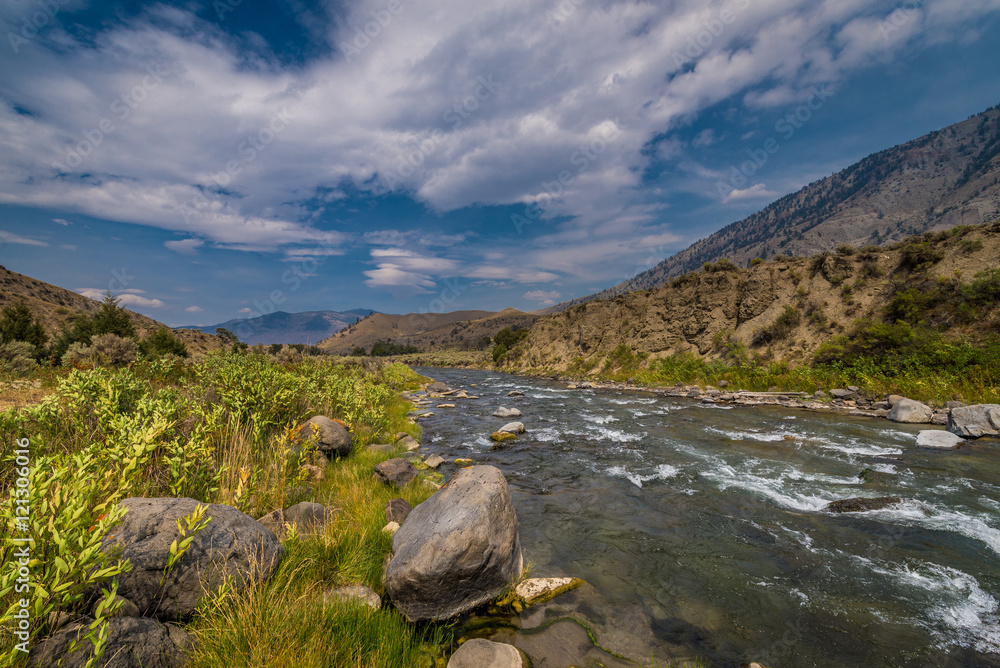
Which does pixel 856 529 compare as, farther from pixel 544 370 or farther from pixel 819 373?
pixel 544 370

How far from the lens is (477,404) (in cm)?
2436

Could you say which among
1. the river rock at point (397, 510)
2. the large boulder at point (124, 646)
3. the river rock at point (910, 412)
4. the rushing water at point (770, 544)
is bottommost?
the rushing water at point (770, 544)

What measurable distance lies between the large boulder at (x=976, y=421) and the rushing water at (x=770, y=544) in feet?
3.88

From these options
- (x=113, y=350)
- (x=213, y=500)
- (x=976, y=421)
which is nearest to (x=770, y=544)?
(x=213, y=500)

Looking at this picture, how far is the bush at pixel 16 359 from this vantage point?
1273 cm

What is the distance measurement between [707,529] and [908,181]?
21911cm

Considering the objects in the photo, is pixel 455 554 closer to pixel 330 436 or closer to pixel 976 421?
pixel 330 436

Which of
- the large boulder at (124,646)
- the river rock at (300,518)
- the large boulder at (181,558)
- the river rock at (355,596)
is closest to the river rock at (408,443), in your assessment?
the river rock at (300,518)

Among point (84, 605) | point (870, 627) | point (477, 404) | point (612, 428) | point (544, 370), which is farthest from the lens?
point (544, 370)

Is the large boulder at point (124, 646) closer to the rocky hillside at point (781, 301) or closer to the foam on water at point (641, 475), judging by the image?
the foam on water at point (641, 475)

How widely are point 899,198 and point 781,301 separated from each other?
17790 centimetres

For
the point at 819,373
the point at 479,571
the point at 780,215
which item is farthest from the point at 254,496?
the point at 780,215

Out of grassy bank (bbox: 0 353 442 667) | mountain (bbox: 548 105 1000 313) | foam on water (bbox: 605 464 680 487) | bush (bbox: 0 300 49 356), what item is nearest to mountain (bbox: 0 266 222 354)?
bush (bbox: 0 300 49 356)

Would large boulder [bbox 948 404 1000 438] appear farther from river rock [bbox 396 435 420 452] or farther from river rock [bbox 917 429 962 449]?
river rock [bbox 396 435 420 452]
